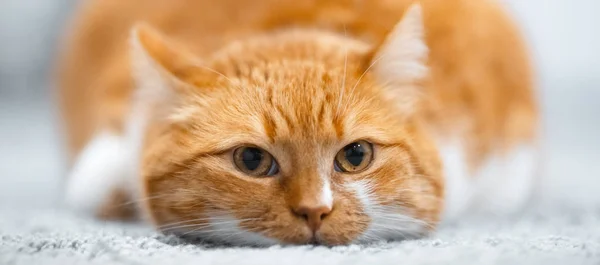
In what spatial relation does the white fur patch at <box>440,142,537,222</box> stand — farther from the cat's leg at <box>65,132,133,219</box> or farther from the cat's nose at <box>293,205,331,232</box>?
the cat's leg at <box>65,132,133,219</box>

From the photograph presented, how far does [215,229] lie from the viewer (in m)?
1.38

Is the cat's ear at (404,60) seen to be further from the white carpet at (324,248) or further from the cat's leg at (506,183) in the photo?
the cat's leg at (506,183)

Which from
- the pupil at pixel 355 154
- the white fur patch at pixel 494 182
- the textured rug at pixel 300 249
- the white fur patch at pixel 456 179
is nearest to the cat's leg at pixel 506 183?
the white fur patch at pixel 494 182

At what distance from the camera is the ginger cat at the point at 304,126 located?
134cm

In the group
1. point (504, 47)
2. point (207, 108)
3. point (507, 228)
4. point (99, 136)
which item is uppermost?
point (504, 47)

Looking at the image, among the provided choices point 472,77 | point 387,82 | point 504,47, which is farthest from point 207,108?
point 504,47

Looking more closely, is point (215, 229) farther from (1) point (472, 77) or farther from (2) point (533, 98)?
(2) point (533, 98)

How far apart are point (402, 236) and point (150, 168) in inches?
19.6

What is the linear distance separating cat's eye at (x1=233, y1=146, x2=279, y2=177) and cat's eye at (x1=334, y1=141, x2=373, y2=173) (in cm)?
11

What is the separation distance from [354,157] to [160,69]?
0.41 metres

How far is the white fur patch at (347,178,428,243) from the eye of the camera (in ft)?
4.45

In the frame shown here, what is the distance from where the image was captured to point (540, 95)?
237 centimetres

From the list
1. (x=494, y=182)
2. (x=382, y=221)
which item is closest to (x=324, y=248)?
(x=382, y=221)

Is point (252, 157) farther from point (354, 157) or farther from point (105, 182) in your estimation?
→ point (105, 182)
